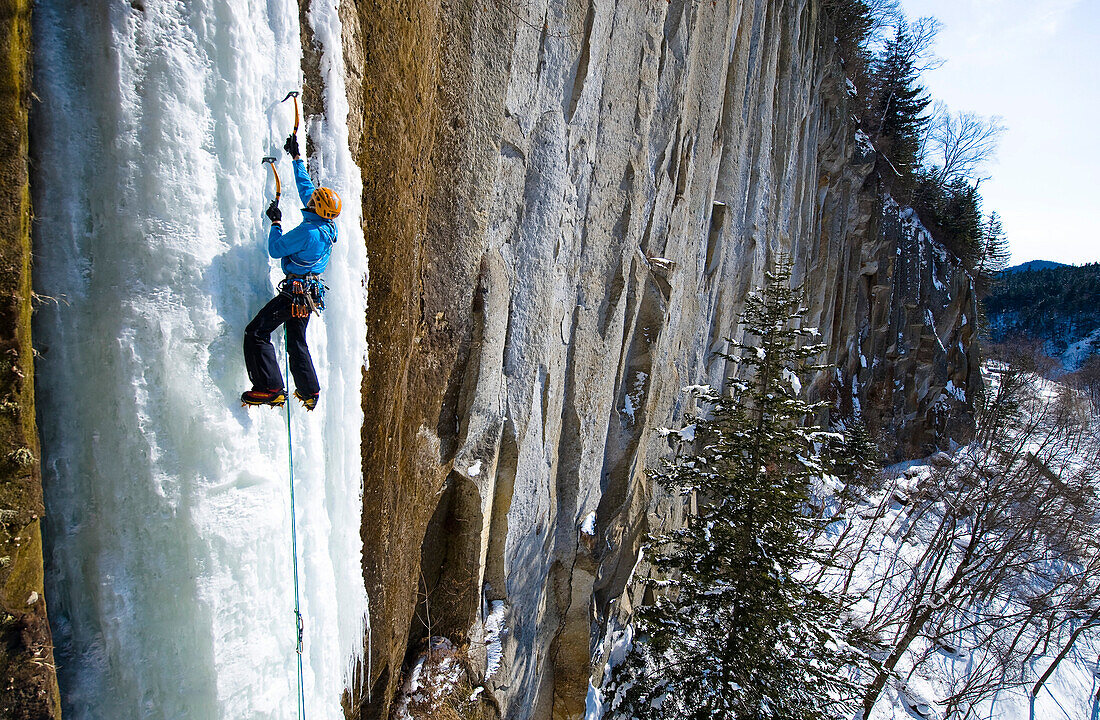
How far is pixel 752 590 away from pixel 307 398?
6453mm

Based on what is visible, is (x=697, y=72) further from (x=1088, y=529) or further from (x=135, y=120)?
(x=1088, y=529)

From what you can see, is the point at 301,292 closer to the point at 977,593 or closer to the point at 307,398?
the point at 307,398

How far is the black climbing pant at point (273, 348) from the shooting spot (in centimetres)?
292

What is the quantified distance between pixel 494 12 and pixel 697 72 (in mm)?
6355

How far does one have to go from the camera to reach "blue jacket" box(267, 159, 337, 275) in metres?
2.97

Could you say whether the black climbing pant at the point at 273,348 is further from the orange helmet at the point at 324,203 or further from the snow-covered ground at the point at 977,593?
the snow-covered ground at the point at 977,593

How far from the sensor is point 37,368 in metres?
2.42

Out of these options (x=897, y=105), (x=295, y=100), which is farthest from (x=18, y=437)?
(x=897, y=105)

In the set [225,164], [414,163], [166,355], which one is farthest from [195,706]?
[414,163]

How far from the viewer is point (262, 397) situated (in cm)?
295

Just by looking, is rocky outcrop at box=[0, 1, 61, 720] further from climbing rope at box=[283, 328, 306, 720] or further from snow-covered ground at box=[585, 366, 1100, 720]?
snow-covered ground at box=[585, 366, 1100, 720]

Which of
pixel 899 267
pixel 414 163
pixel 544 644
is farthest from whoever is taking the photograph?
pixel 899 267

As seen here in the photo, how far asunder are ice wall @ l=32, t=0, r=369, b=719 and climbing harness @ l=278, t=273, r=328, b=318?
205 millimetres

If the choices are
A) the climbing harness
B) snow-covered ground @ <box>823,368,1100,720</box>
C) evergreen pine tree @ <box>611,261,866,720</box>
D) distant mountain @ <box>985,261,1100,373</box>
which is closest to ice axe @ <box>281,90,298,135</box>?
the climbing harness
